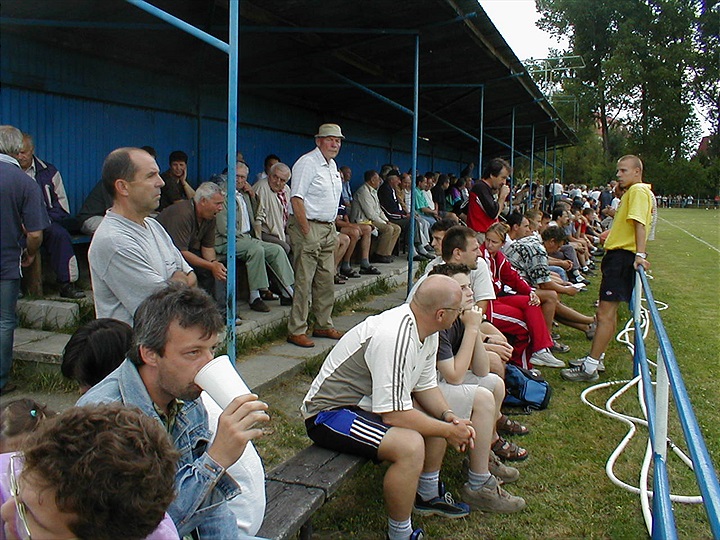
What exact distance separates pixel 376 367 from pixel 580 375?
3299mm

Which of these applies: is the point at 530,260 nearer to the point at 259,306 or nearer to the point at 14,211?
the point at 259,306

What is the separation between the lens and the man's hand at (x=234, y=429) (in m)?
1.73

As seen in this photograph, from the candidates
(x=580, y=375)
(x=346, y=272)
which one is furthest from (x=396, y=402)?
(x=346, y=272)

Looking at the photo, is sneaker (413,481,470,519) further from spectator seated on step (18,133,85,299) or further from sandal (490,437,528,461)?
spectator seated on step (18,133,85,299)

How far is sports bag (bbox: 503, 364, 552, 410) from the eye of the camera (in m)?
4.86

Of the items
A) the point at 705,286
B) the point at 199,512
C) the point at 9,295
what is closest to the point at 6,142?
the point at 9,295

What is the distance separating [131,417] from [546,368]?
5.35 m

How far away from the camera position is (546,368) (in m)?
6.07

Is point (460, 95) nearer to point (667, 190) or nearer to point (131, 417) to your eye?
point (131, 417)

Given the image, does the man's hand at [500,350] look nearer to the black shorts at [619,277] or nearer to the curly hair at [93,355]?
the black shorts at [619,277]

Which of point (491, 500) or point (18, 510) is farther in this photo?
point (491, 500)

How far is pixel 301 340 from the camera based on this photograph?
18.2 feet

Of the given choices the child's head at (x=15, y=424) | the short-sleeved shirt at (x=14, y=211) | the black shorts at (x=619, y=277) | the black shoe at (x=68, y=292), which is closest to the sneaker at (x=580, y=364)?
the black shorts at (x=619, y=277)

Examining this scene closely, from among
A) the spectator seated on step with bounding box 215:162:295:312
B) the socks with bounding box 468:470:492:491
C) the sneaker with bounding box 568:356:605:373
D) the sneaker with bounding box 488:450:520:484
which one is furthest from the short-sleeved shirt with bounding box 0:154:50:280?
the sneaker with bounding box 568:356:605:373
